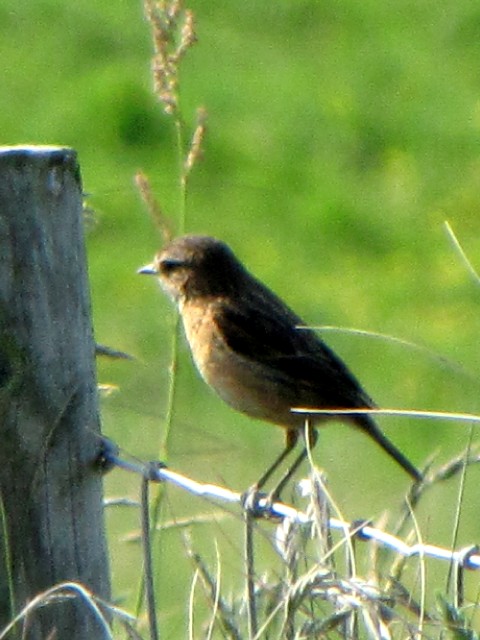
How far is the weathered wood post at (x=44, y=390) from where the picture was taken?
374cm

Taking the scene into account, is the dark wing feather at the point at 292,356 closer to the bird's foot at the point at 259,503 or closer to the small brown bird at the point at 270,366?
the small brown bird at the point at 270,366

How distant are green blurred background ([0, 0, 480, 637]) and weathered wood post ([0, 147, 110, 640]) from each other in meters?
5.30

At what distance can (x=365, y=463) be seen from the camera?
10.2 metres

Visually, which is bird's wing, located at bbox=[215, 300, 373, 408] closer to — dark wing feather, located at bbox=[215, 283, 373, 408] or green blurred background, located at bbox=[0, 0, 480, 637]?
dark wing feather, located at bbox=[215, 283, 373, 408]

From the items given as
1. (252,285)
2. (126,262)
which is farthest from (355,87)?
(252,285)

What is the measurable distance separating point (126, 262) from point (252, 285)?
21.3 ft

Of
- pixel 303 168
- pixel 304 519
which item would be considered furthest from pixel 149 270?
pixel 303 168

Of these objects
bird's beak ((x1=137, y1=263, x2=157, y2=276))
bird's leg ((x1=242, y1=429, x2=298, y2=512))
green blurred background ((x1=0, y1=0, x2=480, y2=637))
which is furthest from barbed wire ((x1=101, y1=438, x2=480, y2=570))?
green blurred background ((x1=0, y1=0, x2=480, y2=637))

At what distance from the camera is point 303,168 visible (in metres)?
14.2

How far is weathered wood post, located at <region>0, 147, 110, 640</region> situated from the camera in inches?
147

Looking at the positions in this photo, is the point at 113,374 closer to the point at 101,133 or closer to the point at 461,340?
the point at 461,340

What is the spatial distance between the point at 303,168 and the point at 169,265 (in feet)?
25.8

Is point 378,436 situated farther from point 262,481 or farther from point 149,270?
point 149,270

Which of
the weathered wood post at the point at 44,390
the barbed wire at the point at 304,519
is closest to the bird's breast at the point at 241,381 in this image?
the barbed wire at the point at 304,519
